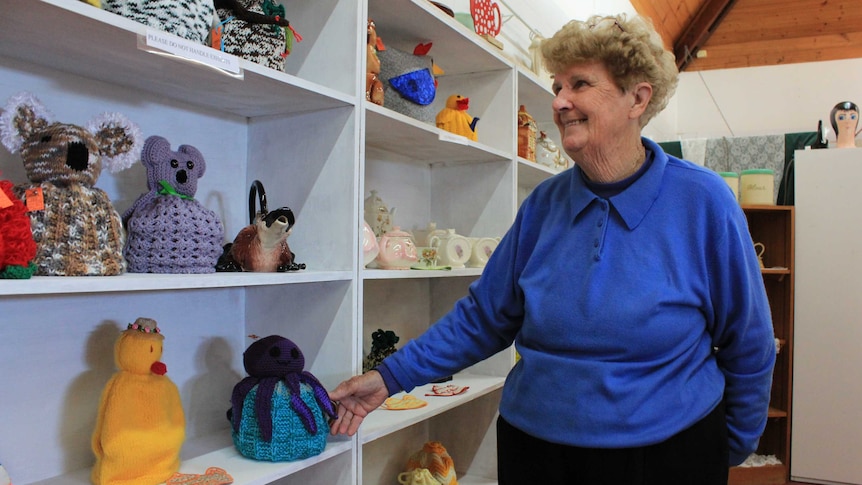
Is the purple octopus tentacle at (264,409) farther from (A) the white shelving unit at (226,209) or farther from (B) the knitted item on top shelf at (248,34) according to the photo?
(B) the knitted item on top shelf at (248,34)

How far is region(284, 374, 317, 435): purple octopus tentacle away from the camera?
112cm

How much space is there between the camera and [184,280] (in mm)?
929

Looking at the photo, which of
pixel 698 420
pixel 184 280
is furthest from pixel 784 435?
pixel 184 280

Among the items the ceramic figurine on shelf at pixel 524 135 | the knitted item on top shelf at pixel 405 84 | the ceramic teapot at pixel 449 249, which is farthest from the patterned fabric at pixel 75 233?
the ceramic figurine on shelf at pixel 524 135

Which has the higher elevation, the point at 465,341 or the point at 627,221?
the point at 627,221

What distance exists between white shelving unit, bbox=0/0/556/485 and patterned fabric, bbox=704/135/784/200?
268cm

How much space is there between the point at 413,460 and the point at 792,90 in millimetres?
4735

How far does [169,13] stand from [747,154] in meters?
3.82

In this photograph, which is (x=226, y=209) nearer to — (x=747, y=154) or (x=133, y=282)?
(x=133, y=282)

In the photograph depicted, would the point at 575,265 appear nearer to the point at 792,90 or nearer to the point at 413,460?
the point at 413,460

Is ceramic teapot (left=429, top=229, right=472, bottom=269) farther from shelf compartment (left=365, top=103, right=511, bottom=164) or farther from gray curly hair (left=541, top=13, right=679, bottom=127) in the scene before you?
gray curly hair (left=541, top=13, right=679, bottom=127)

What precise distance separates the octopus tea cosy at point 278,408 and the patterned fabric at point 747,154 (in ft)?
11.6

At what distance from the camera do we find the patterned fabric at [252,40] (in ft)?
3.64

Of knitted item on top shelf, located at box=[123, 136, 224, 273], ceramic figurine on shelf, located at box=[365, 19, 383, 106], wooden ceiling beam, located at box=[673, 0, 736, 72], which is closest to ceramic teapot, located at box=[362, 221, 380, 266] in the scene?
ceramic figurine on shelf, located at box=[365, 19, 383, 106]
